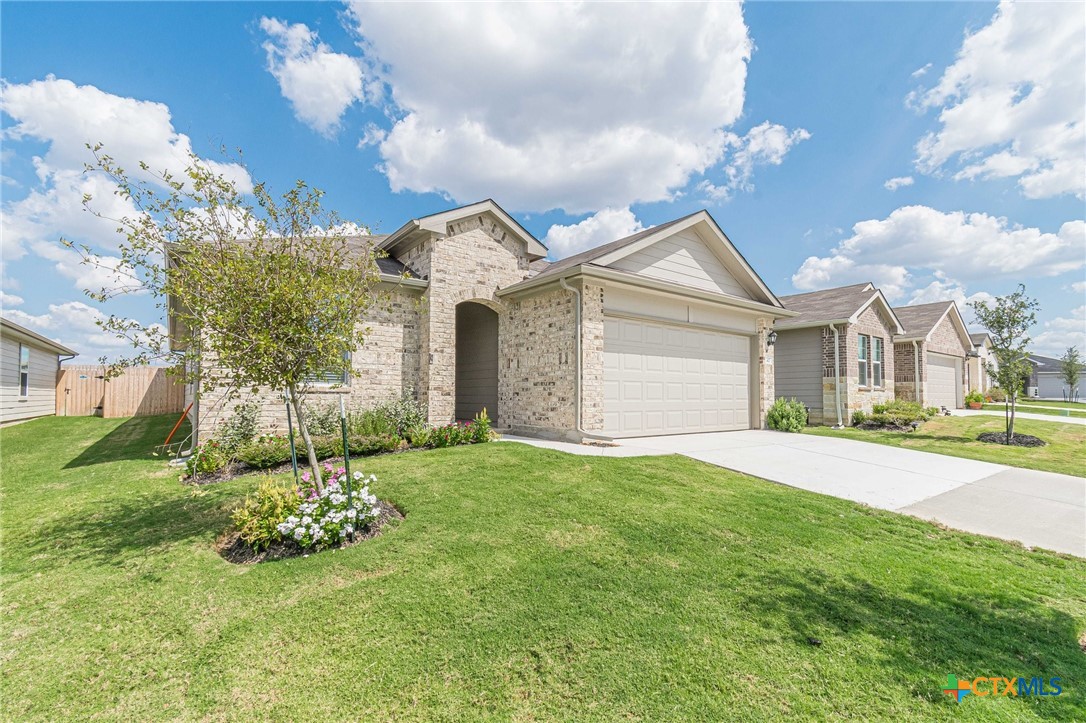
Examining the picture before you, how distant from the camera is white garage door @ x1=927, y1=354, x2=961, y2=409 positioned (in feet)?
69.3

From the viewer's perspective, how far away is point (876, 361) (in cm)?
1675

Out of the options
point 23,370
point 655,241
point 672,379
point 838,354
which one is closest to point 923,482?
point 672,379

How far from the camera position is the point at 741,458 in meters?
8.26

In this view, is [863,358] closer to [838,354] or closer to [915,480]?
[838,354]

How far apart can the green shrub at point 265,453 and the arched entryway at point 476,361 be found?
19.0 feet

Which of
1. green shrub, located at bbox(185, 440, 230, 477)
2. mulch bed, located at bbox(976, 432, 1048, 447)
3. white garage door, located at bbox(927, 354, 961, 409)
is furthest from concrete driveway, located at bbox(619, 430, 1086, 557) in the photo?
white garage door, located at bbox(927, 354, 961, 409)

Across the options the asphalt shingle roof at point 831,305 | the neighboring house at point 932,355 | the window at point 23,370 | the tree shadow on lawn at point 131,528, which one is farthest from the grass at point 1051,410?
the window at point 23,370

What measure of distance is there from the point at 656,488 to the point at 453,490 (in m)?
2.70

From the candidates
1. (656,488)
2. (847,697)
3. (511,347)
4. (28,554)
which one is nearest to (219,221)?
(28,554)

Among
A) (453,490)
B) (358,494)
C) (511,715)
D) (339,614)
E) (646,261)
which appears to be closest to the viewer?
(511,715)

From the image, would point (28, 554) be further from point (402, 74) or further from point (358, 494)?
point (402, 74)

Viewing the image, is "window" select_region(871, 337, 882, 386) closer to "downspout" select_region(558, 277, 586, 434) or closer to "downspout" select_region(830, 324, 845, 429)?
"downspout" select_region(830, 324, 845, 429)

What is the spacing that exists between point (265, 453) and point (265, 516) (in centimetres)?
359

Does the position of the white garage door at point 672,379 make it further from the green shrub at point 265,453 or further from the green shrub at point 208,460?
the green shrub at point 208,460
